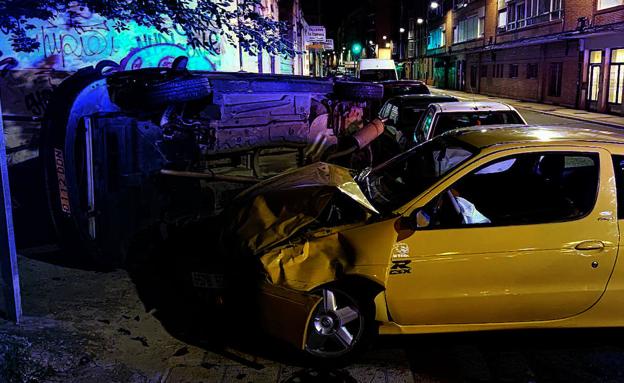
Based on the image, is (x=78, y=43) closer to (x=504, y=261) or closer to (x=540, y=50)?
(x=504, y=261)

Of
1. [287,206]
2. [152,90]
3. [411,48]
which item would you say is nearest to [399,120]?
[152,90]

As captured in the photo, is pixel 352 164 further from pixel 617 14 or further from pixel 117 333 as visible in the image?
pixel 617 14

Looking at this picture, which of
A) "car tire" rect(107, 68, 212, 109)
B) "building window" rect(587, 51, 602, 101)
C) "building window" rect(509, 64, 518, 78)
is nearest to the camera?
"car tire" rect(107, 68, 212, 109)

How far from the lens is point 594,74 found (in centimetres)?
2625

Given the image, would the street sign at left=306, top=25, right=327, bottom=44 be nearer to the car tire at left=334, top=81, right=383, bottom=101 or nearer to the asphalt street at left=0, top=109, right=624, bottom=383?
the car tire at left=334, top=81, right=383, bottom=101

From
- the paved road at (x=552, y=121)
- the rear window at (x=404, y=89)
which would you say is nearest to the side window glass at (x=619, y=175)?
the rear window at (x=404, y=89)

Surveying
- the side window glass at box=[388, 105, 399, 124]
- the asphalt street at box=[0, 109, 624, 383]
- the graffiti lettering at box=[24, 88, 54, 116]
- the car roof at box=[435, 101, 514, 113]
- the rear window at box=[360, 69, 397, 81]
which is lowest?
the asphalt street at box=[0, 109, 624, 383]

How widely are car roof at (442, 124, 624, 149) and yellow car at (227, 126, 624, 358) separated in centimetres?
4

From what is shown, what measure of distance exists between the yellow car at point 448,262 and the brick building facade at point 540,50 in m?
23.1

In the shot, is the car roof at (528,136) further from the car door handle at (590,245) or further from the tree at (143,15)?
the tree at (143,15)

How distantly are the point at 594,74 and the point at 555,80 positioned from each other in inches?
173

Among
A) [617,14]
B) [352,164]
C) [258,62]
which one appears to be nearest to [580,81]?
[617,14]

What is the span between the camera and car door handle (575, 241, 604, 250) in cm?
387

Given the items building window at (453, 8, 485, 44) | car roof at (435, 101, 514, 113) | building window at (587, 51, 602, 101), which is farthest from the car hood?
building window at (453, 8, 485, 44)
